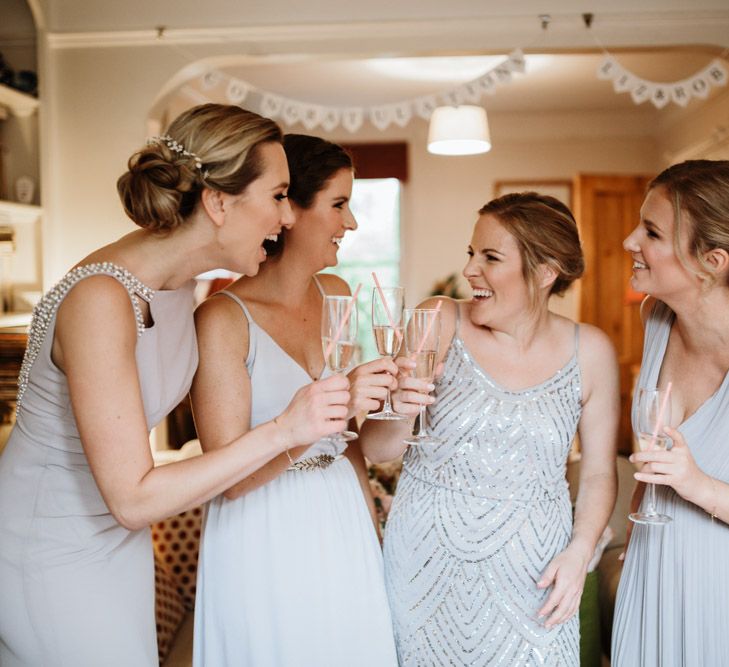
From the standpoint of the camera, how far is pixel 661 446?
5.01ft

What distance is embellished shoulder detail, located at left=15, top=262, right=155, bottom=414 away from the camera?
4.39 ft

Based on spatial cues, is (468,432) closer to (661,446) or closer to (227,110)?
(661,446)

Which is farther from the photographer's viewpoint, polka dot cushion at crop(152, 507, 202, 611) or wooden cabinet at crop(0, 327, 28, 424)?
wooden cabinet at crop(0, 327, 28, 424)

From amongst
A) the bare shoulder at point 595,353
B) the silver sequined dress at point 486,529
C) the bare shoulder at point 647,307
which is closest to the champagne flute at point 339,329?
the silver sequined dress at point 486,529

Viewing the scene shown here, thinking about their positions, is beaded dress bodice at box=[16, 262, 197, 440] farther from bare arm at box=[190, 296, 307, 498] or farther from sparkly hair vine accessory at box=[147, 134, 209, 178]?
sparkly hair vine accessory at box=[147, 134, 209, 178]

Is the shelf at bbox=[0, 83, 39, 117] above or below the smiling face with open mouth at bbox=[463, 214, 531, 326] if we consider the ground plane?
above

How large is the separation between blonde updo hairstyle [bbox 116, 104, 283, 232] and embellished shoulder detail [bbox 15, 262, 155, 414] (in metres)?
0.12

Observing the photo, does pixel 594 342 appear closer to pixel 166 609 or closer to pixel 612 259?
pixel 166 609

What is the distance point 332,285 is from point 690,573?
3.51ft

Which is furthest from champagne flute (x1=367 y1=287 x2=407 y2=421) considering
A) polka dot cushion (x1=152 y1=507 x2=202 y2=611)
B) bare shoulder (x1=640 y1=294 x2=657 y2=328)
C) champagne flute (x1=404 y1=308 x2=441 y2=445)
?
polka dot cushion (x1=152 y1=507 x2=202 y2=611)

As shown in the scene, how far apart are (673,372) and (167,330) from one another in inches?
44.1

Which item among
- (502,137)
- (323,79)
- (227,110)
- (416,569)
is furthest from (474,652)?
(502,137)

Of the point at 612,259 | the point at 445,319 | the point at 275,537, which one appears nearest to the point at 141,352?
the point at 275,537

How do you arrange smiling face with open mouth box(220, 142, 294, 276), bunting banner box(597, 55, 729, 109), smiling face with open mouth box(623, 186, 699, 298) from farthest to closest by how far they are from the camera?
1. bunting banner box(597, 55, 729, 109)
2. smiling face with open mouth box(623, 186, 699, 298)
3. smiling face with open mouth box(220, 142, 294, 276)
